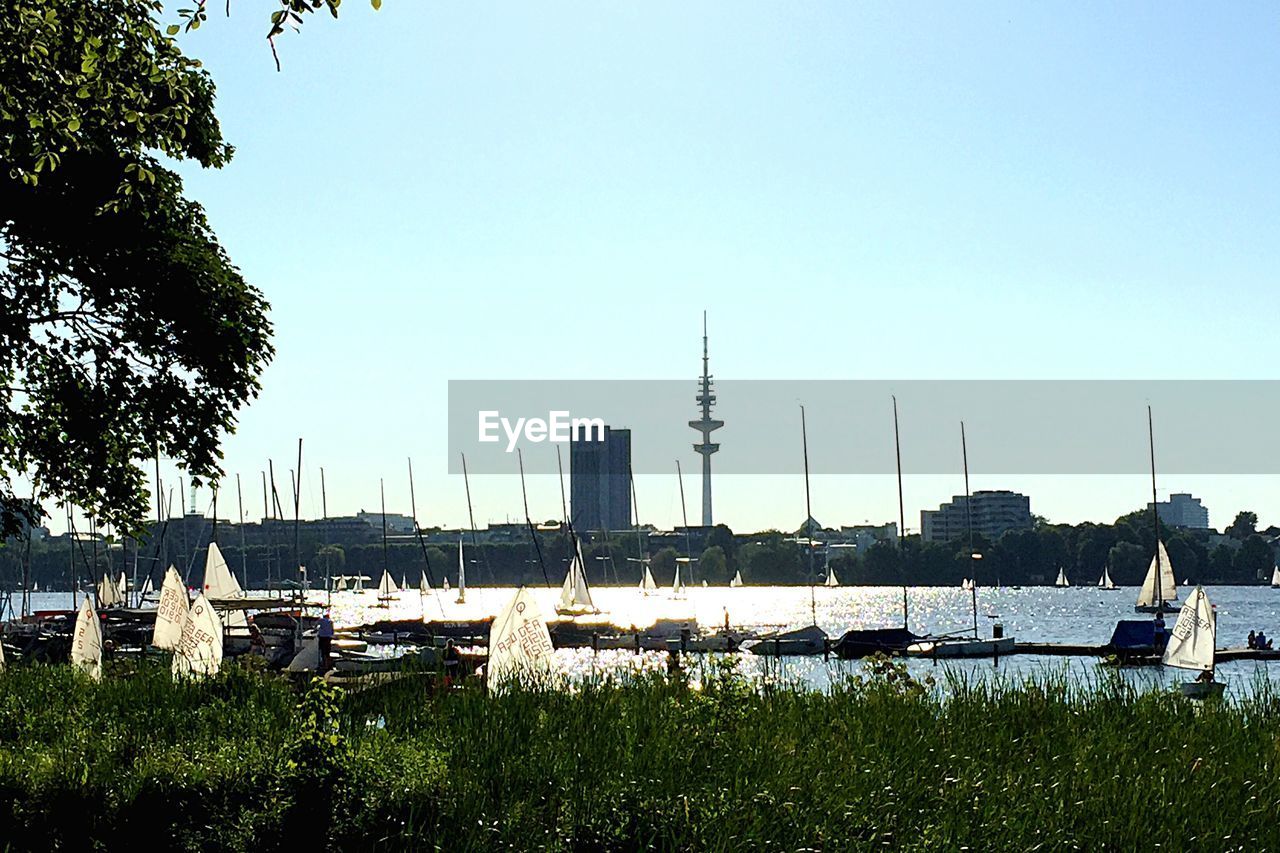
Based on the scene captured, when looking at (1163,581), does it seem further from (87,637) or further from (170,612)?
(87,637)

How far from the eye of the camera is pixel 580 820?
33.7ft

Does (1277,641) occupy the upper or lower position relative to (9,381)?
lower

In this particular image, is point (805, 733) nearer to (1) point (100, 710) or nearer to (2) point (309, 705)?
(2) point (309, 705)

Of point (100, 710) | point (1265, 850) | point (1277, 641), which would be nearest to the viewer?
point (1265, 850)

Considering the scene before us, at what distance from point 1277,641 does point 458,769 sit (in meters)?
101

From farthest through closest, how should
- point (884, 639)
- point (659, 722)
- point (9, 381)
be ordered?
point (884, 639), point (9, 381), point (659, 722)

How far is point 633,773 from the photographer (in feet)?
37.6

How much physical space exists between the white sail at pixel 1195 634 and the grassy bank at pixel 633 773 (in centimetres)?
2856

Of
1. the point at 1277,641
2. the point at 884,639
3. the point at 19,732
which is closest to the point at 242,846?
the point at 19,732

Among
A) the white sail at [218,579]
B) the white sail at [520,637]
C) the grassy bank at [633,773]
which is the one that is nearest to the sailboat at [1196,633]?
the white sail at [520,637]

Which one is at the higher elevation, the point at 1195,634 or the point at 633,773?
the point at 633,773

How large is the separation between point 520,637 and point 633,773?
8549 mm

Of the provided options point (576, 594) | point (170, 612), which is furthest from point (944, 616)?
point (170, 612)

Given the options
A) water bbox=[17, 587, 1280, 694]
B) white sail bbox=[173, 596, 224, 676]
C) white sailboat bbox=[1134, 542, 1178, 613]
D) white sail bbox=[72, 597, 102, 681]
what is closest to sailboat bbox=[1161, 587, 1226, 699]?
water bbox=[17, 587, 1280, 694]
